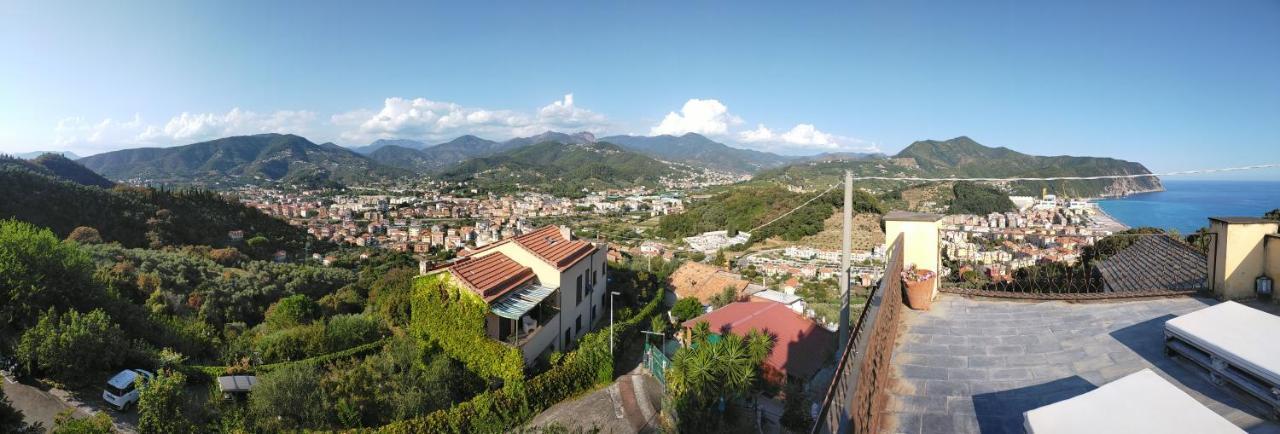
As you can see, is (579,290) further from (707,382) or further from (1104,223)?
(1104,223)

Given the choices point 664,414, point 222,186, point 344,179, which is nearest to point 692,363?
point 664,414

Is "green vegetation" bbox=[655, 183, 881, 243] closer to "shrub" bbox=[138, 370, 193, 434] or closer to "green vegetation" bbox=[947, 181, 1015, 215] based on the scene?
"green vegetation" bbox=[947, 181, 1015, 215]

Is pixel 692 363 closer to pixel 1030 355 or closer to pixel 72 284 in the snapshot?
pixel 1030 355

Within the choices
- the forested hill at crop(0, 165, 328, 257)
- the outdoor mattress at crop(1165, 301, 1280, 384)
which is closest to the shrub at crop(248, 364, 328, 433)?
the outdoor mattress at crop(1165, 301, 1280, 384)

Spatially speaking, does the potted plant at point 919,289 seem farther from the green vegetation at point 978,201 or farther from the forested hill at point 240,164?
the forested hill at point 240,164

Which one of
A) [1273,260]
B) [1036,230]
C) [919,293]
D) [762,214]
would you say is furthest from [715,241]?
[1273,260]

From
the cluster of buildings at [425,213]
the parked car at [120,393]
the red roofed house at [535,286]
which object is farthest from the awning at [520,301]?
the cluster of buildings at [425,213]
